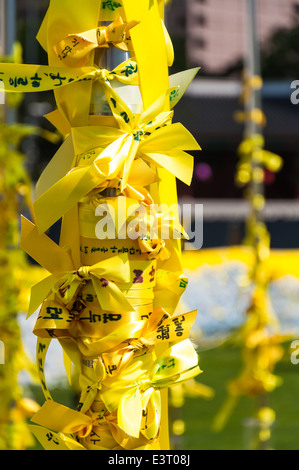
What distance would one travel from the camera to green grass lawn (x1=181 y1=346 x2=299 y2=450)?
241 cm

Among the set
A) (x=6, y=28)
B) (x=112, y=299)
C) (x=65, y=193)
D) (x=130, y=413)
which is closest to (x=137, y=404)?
(x=130, y=413)

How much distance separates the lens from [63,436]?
79 cm

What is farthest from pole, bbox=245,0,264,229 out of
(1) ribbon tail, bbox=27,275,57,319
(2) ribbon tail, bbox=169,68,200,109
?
(1) ribbon tail, bbox=27,275,57,319

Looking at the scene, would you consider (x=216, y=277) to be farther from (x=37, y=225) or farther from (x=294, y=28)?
(x=294, y=28)

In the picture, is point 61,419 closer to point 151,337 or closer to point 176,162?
point 151,337

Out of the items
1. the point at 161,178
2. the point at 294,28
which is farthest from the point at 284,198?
the point at 161,178

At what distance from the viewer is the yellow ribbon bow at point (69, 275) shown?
752 mm

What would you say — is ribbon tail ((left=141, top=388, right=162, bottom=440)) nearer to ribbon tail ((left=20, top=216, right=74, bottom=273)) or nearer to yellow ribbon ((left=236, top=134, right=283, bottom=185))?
ribbon tail ((left=20, top=216, right=74, bottom=273))

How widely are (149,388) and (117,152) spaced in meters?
0.28

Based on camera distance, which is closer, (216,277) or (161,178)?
(161,178)

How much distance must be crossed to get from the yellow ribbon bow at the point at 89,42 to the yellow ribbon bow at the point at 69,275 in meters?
0.20

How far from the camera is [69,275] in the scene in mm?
778
